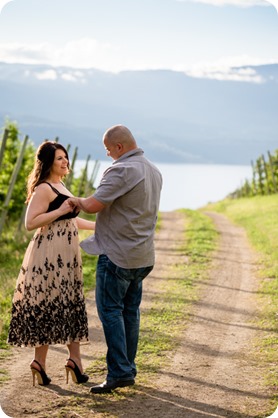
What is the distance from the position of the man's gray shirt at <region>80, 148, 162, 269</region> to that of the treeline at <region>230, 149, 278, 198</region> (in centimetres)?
3144

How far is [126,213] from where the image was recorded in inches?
248

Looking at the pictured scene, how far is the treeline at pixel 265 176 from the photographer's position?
125 ft

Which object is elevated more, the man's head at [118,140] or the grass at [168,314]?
the man's head at [118,140]

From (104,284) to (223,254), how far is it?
1003 centimetres

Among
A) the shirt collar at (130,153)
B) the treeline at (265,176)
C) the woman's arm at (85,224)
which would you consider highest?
the treeline at (265,176)

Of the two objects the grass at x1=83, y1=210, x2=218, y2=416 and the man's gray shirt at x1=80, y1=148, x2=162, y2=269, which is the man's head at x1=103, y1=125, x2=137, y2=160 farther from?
the grass at x1=83, y1=210, x2=218, y2=416

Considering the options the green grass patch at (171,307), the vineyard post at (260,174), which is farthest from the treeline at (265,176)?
the green grass patch at (171,307)

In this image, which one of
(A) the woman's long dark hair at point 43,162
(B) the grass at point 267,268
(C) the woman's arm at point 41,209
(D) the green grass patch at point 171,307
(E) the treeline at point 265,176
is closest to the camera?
(C) the woman's arm at point 41,209

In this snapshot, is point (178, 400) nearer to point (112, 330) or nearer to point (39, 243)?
point (112, 330)

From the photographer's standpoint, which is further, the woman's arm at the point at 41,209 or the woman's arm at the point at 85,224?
the woman's arm at the point at 85,224

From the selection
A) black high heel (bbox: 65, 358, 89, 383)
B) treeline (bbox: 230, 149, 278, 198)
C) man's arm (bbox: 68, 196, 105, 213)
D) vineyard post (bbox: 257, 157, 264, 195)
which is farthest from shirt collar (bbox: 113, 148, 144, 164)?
vineyard post (bbox: 257, 157, 264, 195)

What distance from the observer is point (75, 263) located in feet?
21.7

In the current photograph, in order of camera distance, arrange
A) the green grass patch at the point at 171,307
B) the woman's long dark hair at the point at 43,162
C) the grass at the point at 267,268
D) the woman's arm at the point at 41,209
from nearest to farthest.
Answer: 1. the woman's arm at the point at 41,209
2. the woman's long dark hair at the point at 43,162
3. the green grass patch at the point at 171,307
4. the grass at the point at 267,268

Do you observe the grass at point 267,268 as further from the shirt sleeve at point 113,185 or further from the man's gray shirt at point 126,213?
the shirt sleeve at point 113,185
